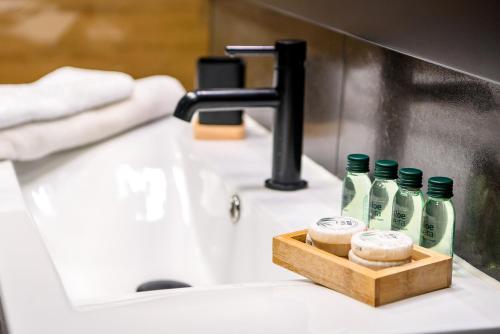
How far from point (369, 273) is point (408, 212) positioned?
13cm

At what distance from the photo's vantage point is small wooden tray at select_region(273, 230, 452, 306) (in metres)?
0.80

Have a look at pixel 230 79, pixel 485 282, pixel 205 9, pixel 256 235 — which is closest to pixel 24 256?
pixel 256 235

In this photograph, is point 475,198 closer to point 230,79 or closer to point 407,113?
point 407,113

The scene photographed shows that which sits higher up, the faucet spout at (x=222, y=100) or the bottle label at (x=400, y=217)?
the faucet spout at (x=222, y=100)

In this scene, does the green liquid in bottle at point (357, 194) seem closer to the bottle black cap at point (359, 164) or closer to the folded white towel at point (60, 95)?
the bottle black cap at point (359, 164)

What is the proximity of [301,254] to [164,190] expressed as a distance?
594 millimetres

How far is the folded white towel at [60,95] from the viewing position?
52.6 inches

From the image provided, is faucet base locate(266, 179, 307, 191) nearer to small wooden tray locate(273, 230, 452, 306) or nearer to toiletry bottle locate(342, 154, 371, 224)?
toiletry bottle locate(342, 154, 371, 224)

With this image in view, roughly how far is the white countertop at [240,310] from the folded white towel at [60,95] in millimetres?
490

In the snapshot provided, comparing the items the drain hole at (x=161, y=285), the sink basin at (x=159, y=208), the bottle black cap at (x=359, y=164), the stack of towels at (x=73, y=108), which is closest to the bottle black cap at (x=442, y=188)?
the bottle black cap at (x=359, y=164)

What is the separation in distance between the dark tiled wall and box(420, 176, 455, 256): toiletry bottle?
0.05 m

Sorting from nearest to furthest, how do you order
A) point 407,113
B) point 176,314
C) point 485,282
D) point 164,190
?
point 176,314, point 485,282, point 407,113, point 164,190

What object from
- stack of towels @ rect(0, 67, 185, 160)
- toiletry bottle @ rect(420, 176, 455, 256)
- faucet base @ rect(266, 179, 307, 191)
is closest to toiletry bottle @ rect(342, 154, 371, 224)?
toiletry bottle @ rect(420, 176, 455, 256)

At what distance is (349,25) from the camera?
1.12m
